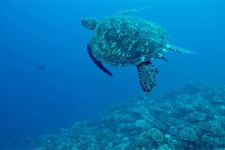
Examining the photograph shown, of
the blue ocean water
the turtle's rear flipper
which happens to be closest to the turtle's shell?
the turtle's rear flipper

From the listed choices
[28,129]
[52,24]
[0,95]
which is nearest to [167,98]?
[28,129]

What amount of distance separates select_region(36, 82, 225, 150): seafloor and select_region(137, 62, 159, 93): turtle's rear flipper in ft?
14.5

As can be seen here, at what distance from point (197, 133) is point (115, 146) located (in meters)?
3.96

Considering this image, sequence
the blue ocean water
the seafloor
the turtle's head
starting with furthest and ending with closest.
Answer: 1. the blue ocean water
2. the seafloor
3. the turtle's head

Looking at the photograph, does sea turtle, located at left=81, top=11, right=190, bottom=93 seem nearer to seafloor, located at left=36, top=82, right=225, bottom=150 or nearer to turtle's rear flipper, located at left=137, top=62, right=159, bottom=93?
turtle's rear flipper, located at left=137, top=62, right=159, bottom=93

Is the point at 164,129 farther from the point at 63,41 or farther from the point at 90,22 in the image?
the point at 63,41

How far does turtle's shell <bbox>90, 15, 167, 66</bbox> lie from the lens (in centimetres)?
→ 566

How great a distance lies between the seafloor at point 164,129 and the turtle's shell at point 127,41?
14.4 feet

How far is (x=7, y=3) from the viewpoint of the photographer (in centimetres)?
9212

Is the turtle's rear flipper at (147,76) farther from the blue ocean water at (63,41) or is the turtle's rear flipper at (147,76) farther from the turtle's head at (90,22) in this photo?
the blue ocean water at (63,41)

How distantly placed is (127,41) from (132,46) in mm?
173

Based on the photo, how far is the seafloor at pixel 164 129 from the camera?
925 centimetres

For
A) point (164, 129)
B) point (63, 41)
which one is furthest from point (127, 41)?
point (63, 41)

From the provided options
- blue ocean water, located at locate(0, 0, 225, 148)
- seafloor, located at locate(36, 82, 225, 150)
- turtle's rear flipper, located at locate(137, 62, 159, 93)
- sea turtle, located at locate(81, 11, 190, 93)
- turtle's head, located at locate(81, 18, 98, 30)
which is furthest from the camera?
blue ocean water, located at locate(0, 0, 225, 148)
